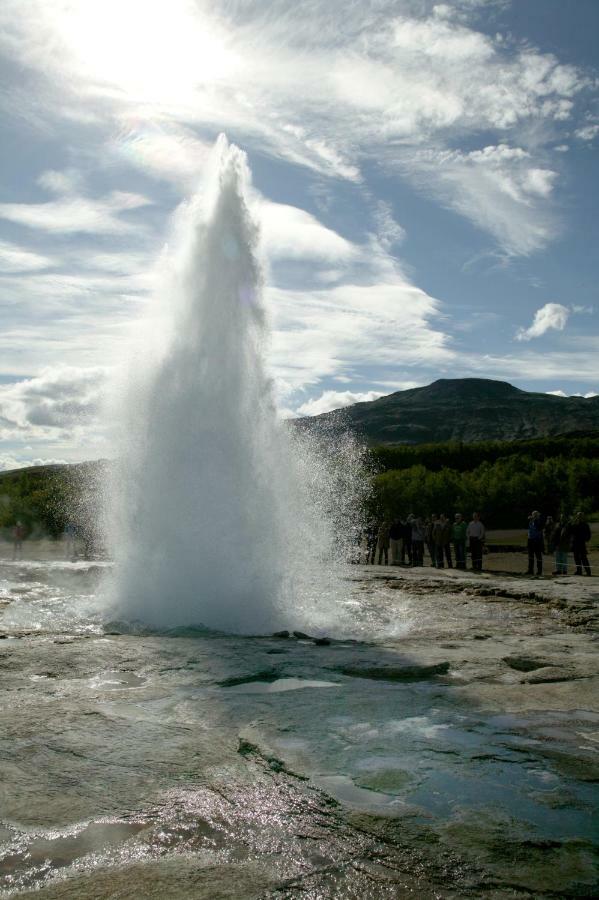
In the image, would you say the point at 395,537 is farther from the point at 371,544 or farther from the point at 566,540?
the point at 566,540

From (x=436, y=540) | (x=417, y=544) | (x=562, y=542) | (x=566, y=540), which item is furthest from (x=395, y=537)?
(x=566, y=540)

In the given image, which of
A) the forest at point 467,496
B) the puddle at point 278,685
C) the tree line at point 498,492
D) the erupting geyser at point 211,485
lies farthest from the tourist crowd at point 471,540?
the tree line at point 498,492

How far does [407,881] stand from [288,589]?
800cm

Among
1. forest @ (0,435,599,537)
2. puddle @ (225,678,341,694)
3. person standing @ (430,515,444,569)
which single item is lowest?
puddle @ (225,678,341,694)

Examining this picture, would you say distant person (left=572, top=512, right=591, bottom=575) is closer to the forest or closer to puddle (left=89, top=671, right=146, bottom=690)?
puddle (left=89, top=671, right=146, bottom=690)

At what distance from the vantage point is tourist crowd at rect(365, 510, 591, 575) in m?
17.4

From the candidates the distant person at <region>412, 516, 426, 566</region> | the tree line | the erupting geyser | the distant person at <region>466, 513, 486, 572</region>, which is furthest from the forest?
the erupting geyser

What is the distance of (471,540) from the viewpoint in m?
19.6

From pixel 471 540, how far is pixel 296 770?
16.4m

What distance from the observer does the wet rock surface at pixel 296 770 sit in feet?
9.38

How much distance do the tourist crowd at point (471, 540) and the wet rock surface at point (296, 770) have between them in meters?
10.5

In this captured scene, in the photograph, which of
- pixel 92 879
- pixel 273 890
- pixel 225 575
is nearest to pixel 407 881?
pixel 273 890

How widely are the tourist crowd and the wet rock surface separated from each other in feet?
34.5

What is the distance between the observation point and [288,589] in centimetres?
1075
